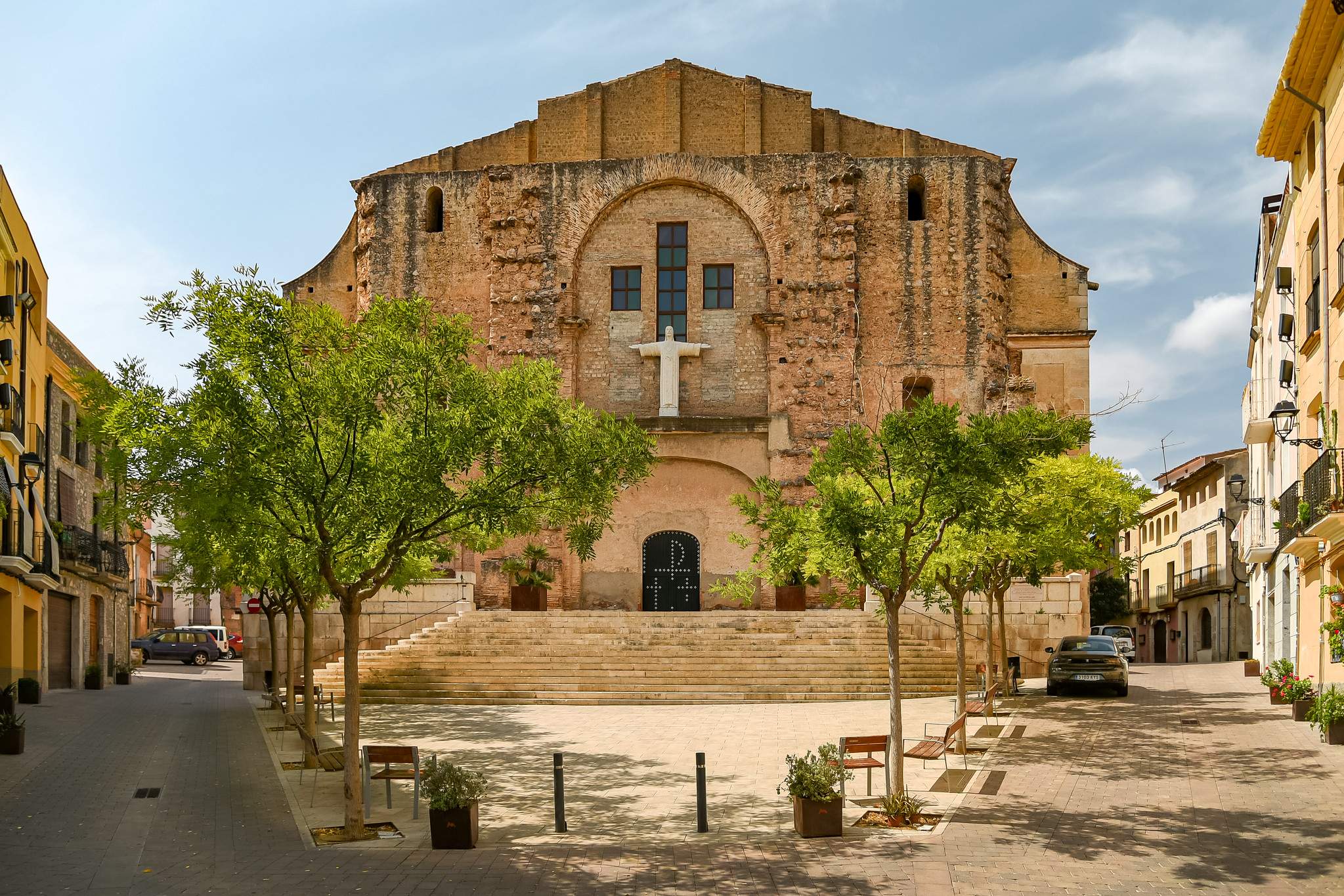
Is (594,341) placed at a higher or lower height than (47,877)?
higher

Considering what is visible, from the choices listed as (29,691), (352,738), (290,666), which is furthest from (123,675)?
(352,738)

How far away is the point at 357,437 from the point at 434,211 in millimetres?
24708

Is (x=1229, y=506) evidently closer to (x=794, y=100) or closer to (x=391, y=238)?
(x=794, y=100)

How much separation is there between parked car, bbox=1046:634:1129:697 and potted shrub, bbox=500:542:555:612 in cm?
1227

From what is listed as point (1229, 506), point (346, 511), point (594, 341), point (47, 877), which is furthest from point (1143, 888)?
point (1229, 506)

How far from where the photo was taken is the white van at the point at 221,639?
48.5m

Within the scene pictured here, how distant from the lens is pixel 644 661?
25.9 m

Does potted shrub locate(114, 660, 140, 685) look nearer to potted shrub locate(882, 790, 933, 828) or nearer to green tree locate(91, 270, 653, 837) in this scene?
green tree locate(91, 270, 653, 837)

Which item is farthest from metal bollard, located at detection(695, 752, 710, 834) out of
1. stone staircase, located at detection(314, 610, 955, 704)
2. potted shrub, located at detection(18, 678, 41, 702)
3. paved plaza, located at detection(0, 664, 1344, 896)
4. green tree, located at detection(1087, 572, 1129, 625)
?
green tree, located at detection(1087, 572, 1129, 625)

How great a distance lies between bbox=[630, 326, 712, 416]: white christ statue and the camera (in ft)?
111

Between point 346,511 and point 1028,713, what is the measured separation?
1282 centimetres

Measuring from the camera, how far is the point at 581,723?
813 inches

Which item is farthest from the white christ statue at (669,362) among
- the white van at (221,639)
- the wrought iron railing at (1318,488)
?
the white van at (221,639)

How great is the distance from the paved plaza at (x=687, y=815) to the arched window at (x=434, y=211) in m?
17.9
